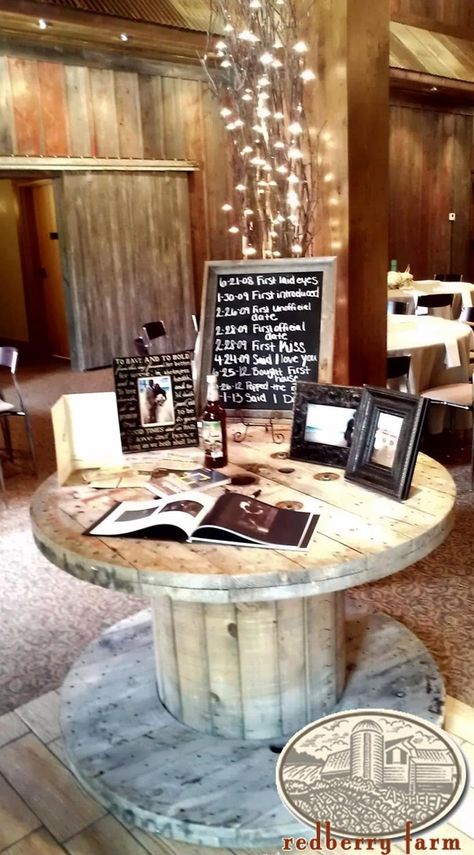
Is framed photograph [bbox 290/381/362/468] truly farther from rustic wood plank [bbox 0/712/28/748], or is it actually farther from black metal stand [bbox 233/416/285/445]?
rustic wood plank [bbox 0/712/28/748]

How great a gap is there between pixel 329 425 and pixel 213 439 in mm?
334

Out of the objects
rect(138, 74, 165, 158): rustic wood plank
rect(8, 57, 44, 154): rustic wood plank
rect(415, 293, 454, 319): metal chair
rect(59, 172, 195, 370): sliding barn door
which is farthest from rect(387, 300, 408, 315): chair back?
rect(8, 57, 44, 154): rustic wood plank

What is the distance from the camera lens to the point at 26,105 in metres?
7.08

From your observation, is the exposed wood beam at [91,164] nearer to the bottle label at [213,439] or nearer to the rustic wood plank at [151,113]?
the rustic wood plank at [151,113]

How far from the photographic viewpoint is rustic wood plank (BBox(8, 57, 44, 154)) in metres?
6.99

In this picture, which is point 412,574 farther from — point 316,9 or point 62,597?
point 316,9

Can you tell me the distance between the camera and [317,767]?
1.38m

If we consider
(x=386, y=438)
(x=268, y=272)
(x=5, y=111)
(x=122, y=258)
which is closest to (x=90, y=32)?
(x=5, y=111)

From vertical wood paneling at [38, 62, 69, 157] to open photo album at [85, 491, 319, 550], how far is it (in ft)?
21.2

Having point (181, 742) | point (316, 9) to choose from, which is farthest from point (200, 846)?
point (316, 9)

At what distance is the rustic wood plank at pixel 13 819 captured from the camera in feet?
5.81

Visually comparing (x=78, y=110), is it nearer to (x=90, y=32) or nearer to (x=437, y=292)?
(x=90, y=32)

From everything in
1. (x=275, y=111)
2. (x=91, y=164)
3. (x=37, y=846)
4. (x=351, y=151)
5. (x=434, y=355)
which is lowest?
(x=37, y=846)

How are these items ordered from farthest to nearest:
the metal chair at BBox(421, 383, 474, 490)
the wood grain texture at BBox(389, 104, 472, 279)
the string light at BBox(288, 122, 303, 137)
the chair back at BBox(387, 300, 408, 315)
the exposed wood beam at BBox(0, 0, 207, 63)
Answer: the wood grain texture at BBox(389, 104, 472, 279)
the chair back at BBox(387, 300, 408, 315)
the exposed wood beam at BBox(0, 0, 207, 63)
the metal chair at BBox(421, 383, 474, 490)
the string light at BBox(288, 122, 303, 137)
